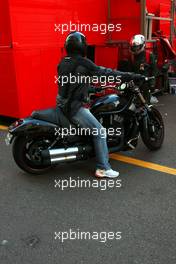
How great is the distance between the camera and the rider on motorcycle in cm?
419

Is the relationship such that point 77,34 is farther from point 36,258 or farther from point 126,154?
point 36,258

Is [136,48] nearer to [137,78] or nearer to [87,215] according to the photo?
[137,78]

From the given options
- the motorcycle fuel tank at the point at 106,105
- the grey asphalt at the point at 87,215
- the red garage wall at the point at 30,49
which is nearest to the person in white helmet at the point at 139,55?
the red garage wall at the point at 30,49

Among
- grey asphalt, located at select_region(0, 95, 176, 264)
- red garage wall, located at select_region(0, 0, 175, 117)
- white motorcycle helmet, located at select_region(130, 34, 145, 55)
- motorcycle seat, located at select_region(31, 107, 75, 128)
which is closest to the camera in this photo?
grey asphalt, located at select_region(0, 95, 176, 264)

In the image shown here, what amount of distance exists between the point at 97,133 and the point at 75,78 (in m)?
0.71

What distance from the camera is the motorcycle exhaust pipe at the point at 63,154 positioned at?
4.36 metres

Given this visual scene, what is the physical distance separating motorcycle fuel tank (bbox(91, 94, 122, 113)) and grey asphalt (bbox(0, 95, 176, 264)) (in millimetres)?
789

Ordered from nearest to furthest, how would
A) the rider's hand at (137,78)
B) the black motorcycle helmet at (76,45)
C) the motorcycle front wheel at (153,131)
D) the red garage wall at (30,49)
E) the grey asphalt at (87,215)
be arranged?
1. the grey asphalt at (87,215)
2. the black motorcycle helmet at (76,45)
3. the rider's hand at (137,78)
4. the motorcycle front wheel at (153,131)
5. the red garage wall at (30,49)

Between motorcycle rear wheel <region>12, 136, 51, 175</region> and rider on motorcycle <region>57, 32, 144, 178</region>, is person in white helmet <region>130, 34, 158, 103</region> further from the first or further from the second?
motorcycle rear wheel <region>12, 136, 51, 175</region>

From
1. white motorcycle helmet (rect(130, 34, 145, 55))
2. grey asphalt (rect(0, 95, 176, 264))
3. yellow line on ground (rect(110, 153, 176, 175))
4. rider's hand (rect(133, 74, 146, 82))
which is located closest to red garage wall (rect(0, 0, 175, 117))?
white motorcycle helmet (rect(130, 34, 145, 55))

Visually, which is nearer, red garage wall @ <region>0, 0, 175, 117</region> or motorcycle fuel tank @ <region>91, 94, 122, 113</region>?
motorcycle fuel tank @ <region>91, 94, 122, 113</region>

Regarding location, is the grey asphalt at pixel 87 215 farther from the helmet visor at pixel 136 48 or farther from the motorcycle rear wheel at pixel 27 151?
the helmet visor at pixel 136 48

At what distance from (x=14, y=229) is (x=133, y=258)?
46.6 inches

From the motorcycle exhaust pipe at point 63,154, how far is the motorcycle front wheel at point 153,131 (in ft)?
3.21
